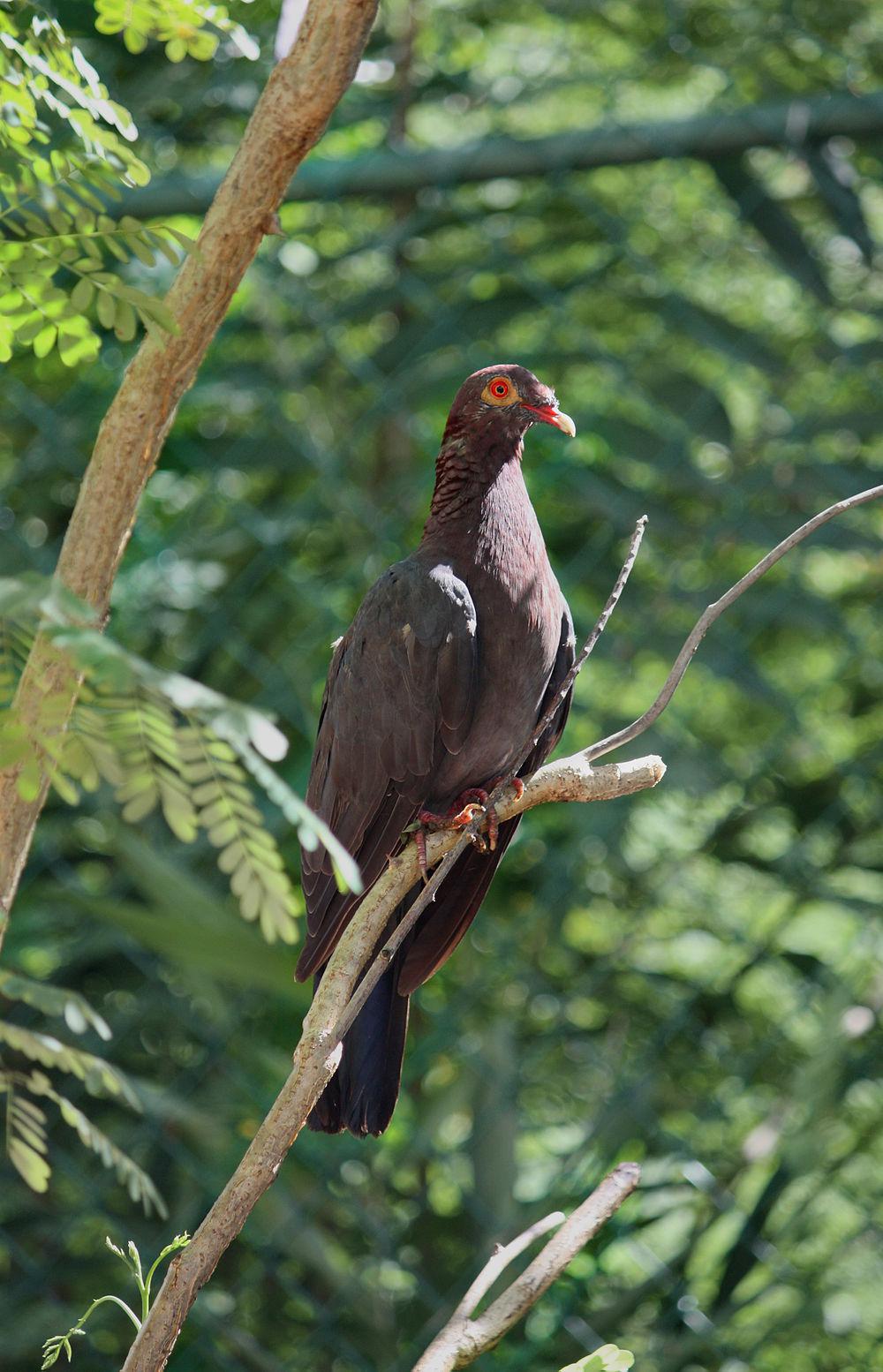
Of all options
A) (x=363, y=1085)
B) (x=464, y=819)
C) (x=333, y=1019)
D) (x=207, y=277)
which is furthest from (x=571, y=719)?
(x=333, y=1019)

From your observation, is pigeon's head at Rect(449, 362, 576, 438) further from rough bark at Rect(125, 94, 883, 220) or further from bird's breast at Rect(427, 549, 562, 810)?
rough bark at Rect(125, 94, 883, 220)

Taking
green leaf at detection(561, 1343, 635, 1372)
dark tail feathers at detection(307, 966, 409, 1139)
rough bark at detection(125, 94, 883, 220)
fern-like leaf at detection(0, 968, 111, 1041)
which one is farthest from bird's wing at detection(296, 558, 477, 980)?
rough bark at detection(125, 94, 883, 220)

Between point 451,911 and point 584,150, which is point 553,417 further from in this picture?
point 584,150

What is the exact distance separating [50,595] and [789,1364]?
2.48 metres

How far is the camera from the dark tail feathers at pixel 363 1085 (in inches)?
64.0

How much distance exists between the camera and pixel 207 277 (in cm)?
137

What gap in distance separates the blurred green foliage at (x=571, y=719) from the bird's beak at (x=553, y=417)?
3.09ft

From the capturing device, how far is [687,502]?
10.3ft

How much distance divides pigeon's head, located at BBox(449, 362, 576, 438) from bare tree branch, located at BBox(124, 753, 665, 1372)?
0.71m

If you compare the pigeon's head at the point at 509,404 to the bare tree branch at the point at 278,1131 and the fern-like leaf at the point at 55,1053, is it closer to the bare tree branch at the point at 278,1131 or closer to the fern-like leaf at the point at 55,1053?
the bare tree branch at the point at 278,1131

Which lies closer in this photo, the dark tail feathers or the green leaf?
the green leaf

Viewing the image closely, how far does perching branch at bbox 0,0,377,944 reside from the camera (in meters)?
1.36

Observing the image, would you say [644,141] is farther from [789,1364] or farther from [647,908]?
[789,1364]

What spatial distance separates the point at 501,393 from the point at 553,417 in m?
0.08
